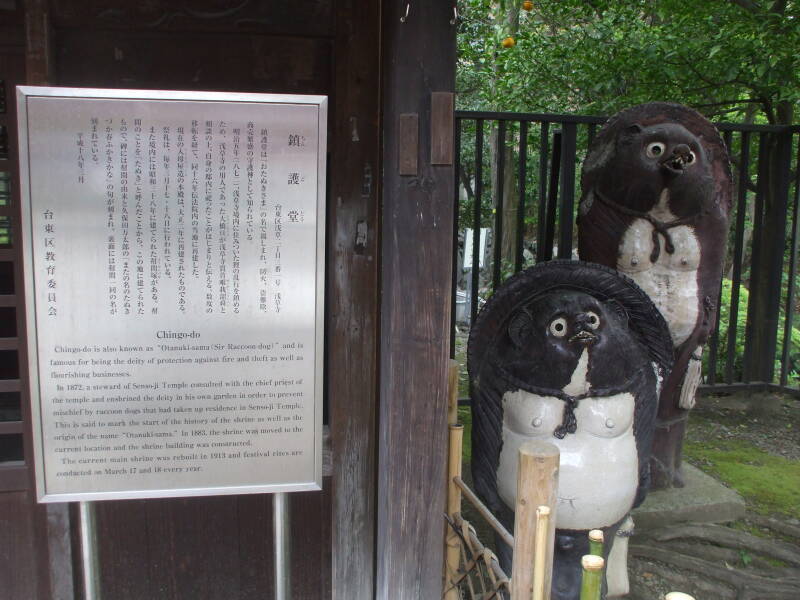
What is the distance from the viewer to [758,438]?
5094 millimetres

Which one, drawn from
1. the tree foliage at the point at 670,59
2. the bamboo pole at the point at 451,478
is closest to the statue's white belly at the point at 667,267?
the bamboo pole at the point at 451,478

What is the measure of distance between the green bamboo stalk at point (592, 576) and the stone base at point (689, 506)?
7.09 ft

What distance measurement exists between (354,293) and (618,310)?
1125mm

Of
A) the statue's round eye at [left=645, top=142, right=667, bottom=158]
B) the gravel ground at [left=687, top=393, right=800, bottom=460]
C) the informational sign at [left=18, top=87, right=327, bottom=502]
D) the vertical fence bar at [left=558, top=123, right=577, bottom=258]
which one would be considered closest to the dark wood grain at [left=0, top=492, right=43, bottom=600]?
the informational sign at [left=18, top=87, right=327, bottom=502]

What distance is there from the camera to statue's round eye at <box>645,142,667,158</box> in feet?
10.2

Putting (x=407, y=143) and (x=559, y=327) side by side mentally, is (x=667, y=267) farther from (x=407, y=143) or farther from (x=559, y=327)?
(x=407, y=143)

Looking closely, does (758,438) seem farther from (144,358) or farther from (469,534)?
(144,358)

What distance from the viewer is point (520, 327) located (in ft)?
8.55

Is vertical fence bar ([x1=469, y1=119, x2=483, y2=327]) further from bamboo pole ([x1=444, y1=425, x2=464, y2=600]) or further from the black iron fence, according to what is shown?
bamboo pole ([x1=444, y1=425, x2=464, y2=600])

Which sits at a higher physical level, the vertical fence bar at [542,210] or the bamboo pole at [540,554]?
the vertical fence bar at [542,210]

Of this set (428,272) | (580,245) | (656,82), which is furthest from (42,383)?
(656,82)

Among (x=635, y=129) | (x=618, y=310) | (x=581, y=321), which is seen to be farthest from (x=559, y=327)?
(x=635, y=129)

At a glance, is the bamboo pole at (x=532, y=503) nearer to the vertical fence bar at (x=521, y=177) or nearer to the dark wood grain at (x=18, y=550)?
the dark wood grain at (x=18, y=550)

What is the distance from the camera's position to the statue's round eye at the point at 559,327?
2.44m
